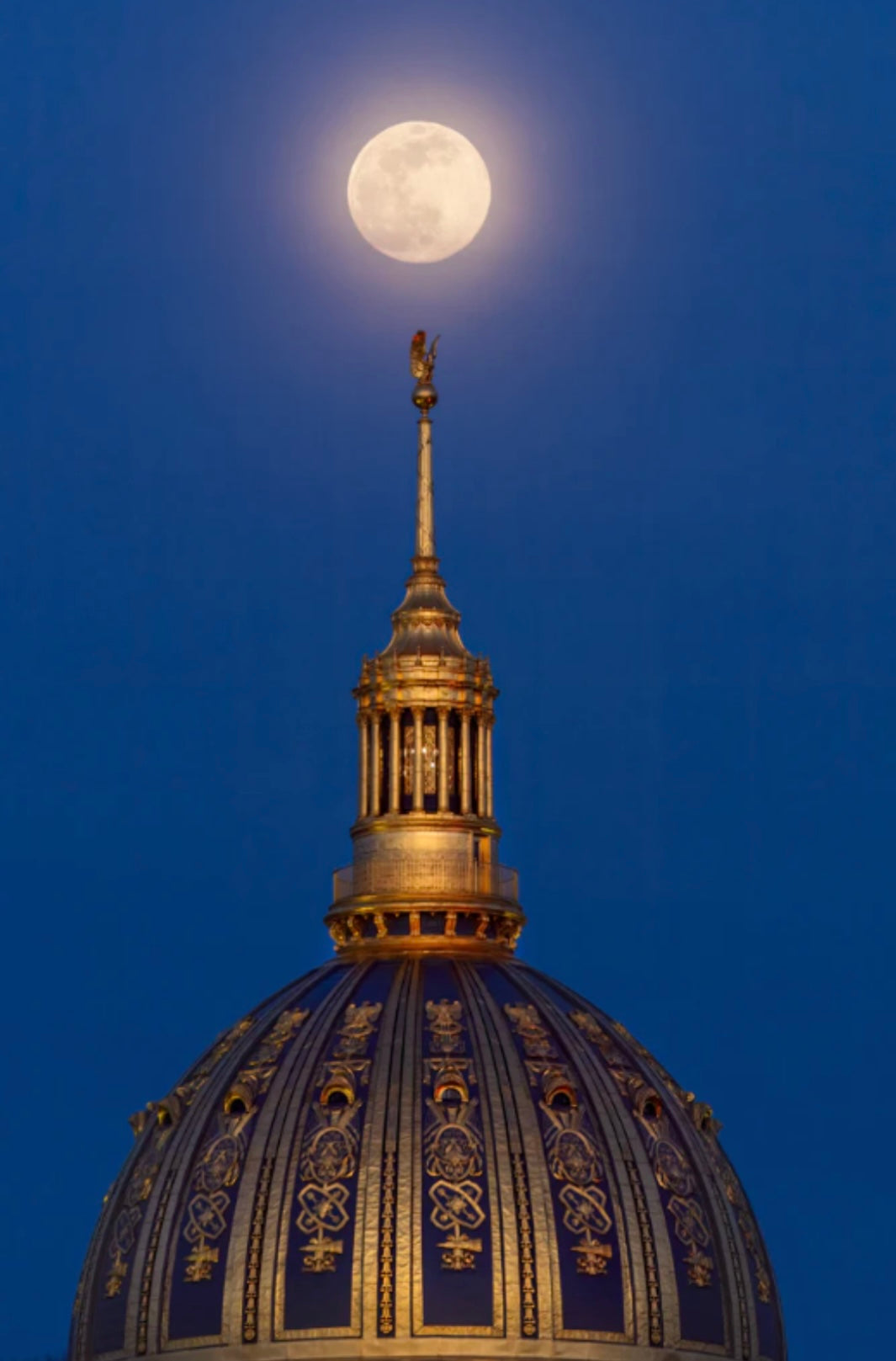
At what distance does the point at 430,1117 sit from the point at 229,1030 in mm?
11423

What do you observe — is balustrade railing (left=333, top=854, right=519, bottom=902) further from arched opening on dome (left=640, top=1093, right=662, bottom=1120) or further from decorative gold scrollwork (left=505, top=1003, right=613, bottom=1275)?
arched opening on dome (left=640, top=1093, right=662, bottom=1120)

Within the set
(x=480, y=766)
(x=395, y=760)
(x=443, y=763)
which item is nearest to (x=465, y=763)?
(x=443, y=763)

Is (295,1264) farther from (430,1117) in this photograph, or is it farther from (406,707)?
(406,707)

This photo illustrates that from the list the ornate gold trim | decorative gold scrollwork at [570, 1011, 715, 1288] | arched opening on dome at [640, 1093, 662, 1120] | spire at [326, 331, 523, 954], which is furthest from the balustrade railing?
the ornate gold trim

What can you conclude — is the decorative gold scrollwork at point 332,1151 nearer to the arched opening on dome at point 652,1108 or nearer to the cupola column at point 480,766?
the arched opening on dome at point 652,1108

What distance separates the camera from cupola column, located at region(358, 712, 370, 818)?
585ft

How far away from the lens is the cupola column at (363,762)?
178 metres

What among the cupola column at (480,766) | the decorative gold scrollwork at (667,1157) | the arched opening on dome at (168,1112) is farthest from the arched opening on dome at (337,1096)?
the cupola column at (480,766)

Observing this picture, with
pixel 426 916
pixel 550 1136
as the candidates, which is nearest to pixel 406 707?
pixel 426 916

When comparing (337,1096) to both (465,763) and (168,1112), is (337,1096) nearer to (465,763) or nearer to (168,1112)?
(168,1112)

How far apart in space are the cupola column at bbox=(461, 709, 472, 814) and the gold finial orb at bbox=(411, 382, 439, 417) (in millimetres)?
12702

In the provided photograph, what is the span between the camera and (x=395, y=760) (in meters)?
178

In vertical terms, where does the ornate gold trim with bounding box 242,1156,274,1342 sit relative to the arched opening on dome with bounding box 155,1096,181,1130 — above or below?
below

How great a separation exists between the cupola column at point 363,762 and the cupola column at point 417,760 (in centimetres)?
184
